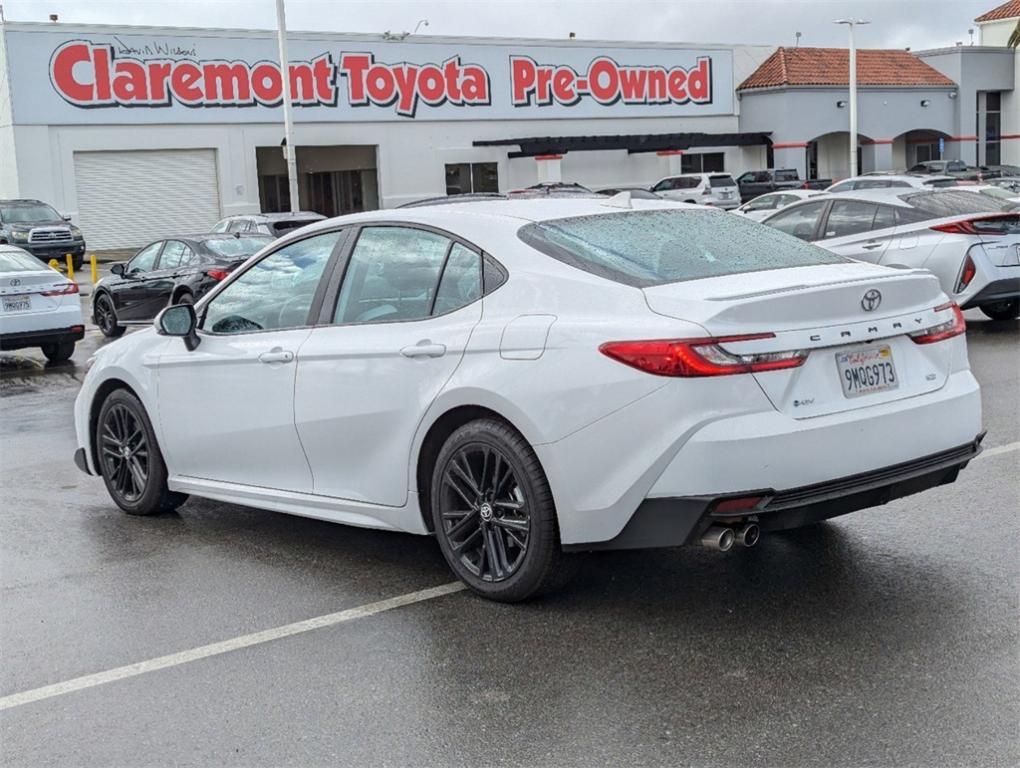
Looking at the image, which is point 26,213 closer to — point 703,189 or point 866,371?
point 703,189

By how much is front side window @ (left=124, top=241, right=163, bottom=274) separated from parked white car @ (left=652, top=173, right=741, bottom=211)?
1070 inches

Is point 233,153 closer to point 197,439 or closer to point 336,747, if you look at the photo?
point 197,439

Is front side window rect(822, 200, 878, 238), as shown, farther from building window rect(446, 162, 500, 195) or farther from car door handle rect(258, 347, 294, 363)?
building window rect(446, 162, 500, 195)

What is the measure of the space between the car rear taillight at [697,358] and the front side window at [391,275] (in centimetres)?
124

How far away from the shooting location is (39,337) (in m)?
15.1

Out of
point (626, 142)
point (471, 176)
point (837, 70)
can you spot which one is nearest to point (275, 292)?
point (471, 176)

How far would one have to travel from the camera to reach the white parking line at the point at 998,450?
760 cm

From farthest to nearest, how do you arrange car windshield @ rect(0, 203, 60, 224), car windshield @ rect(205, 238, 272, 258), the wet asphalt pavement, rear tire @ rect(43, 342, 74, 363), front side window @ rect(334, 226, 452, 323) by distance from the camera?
car windshield @ rect(0, 203, 60, 224), car windshield @ rect(205, 238, 272, 258), rear tire @ rect(43, 342, 74, 363), front side window @ rect(334, 226, 452, 323), the wet asphalt pavement

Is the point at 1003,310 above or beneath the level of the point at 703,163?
beneath

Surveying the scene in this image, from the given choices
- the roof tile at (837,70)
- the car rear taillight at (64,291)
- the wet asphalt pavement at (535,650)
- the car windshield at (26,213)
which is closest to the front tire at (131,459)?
the wet asphalt pavement at (535,650)

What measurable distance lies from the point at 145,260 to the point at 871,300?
1569 centimetres

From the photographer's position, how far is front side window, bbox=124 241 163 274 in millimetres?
19047

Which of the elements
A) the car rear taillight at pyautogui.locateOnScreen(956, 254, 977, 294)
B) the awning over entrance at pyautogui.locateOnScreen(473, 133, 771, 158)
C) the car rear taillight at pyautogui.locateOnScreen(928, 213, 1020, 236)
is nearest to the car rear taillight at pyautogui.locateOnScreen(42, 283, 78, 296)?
the car rear taillight at pyautogui.locateOnScreen(928, 213, 1020, 236)

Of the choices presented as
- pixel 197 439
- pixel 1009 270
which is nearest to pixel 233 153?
pixel 1009 270
